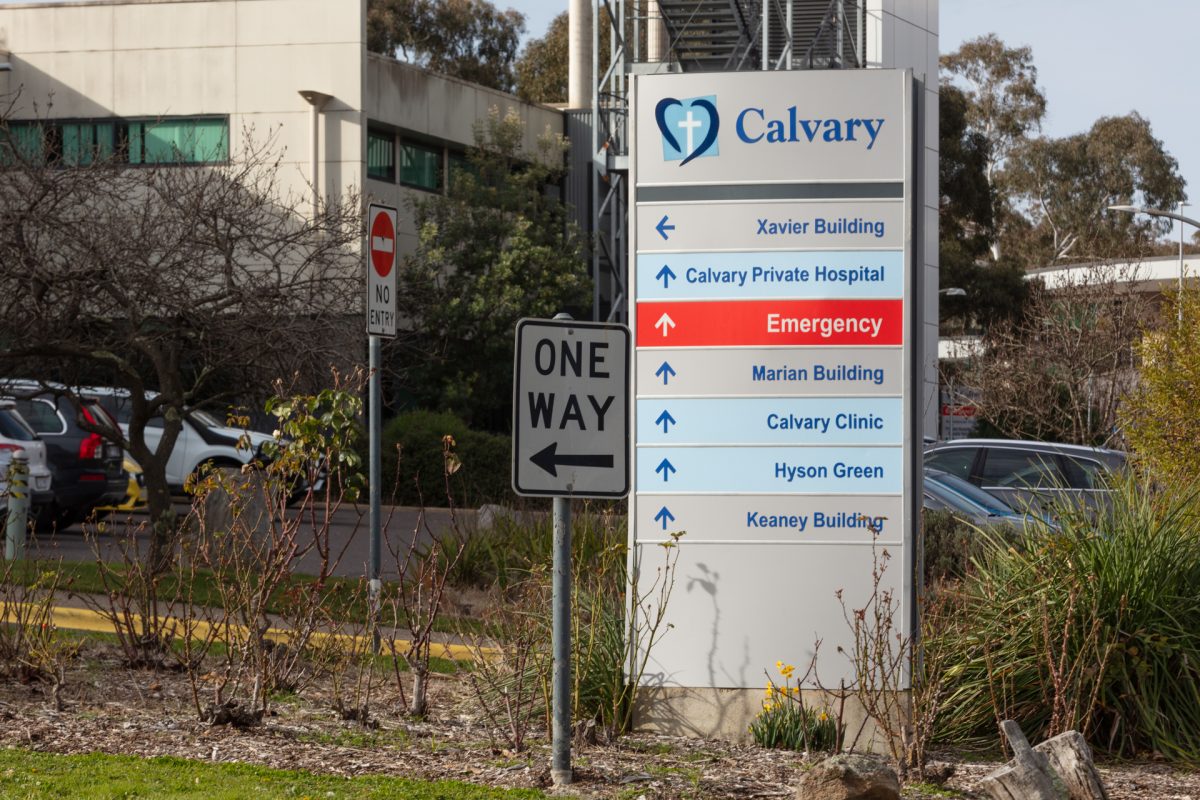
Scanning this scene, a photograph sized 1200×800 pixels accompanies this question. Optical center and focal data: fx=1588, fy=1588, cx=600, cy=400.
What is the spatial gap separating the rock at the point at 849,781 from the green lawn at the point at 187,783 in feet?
3.53

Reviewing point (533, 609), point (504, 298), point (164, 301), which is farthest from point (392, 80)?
point (533, 609)

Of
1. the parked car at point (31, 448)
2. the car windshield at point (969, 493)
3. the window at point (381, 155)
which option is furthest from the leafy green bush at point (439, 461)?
the car windshield at point (969, 493)

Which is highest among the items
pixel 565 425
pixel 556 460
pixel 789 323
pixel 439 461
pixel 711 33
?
pixel 711 33

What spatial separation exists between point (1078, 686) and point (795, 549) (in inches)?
58.1

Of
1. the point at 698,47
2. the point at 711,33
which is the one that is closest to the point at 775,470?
the point at 711,33

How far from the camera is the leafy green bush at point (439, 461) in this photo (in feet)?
88.1

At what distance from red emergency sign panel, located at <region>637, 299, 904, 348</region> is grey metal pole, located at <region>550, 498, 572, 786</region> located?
182cm

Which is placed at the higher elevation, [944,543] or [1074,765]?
[944,543]

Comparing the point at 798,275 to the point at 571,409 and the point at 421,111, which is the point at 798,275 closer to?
the point at 571,409

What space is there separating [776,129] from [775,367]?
1.21 m

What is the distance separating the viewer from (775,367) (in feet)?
26.0

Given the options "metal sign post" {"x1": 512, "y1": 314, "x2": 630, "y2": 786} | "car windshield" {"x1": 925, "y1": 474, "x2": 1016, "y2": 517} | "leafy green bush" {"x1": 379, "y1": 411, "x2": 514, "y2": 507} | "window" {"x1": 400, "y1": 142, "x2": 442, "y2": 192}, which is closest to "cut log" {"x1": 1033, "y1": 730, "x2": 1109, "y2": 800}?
"metal sign post" {"x1": 512, "y1": 314, "x2": 630, "y2": 786}

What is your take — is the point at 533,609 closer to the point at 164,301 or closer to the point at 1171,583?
the point at 1171,583

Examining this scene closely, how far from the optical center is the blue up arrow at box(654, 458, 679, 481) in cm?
798
